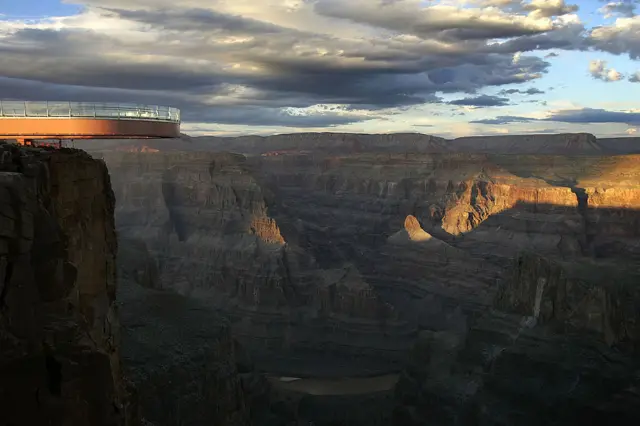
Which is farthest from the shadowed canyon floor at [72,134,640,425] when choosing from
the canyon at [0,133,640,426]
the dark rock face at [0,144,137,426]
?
the dark rock face at [0,144,137,426]

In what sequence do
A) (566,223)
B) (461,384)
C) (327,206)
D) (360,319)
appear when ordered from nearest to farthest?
(461,384), (360,319), (566,223), (327,206)

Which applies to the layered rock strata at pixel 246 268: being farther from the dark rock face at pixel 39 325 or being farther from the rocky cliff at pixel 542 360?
→ the dark rock face at pixel 39 325

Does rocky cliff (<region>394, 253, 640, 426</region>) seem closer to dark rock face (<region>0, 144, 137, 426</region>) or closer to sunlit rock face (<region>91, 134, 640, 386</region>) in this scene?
sunlit rock face (<region>91, 134, 640, 386</region>)

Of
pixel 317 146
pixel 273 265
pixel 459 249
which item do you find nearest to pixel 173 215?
pixel 273 265

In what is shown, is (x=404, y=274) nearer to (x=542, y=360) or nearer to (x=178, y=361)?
(x=542, y=360)

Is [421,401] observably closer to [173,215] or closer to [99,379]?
[99,379]
